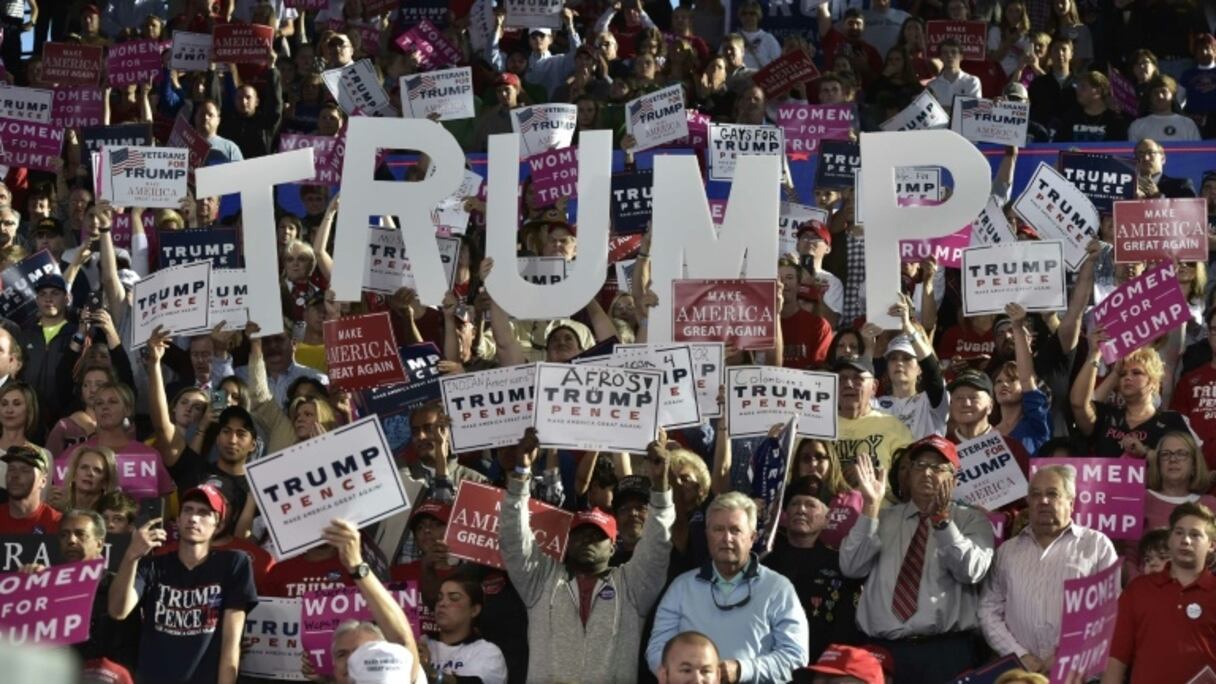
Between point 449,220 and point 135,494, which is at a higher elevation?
point 449,220

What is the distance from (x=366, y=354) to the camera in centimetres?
1224

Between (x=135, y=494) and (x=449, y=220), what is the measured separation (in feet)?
13.1

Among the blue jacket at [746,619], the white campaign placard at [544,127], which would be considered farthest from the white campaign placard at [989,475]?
the white campaign placard at [544,127]

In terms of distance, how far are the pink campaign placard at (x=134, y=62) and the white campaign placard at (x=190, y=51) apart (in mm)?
713

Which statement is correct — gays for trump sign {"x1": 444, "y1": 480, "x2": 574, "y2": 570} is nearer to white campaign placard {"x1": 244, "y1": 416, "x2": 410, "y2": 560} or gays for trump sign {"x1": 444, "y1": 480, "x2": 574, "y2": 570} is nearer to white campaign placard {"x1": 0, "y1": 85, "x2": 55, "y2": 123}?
white campaign placard {"x1": 244, "y1": 416, "x2": 410, "y2": 560}

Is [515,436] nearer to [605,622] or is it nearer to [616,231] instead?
[605,622]

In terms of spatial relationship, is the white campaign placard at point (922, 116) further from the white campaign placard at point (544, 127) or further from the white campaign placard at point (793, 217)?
the white campaign placard at point (544, 127)

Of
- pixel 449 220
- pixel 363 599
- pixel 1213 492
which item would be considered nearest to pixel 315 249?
A: pixel 449 220

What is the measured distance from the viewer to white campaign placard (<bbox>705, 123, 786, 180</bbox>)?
600 inches

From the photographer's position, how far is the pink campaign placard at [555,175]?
1525cm

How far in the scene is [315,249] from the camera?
47.5 ft

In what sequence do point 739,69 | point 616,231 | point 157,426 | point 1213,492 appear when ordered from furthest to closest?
point 739,69, point 616,231, point 157,426, point 1213,492

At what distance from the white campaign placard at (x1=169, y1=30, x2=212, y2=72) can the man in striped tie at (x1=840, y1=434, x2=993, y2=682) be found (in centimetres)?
945

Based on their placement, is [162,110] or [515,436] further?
[162,110]
